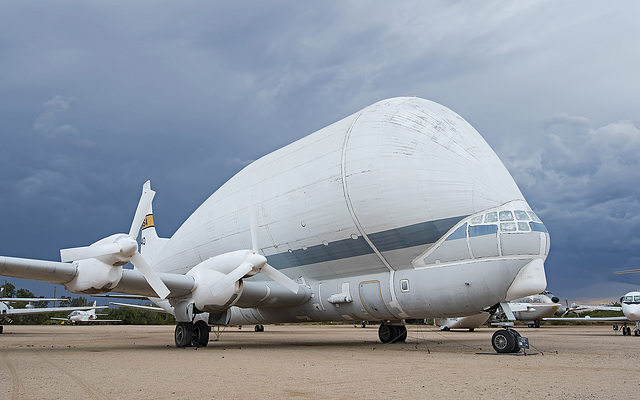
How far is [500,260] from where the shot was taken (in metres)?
13.6

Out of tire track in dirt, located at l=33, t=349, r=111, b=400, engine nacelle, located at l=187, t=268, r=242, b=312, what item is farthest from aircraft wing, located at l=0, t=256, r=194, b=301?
tire track in dirt, located at l=33, t=349, r=111, b=400

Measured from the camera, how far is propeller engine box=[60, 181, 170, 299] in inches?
541

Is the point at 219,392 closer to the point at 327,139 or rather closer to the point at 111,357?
the point at 111,357

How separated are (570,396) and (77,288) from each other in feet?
42.1

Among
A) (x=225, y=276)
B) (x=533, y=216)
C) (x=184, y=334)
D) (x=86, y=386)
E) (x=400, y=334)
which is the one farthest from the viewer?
(x=400, y=334)

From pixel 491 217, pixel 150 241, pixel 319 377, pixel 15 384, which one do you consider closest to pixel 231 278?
pixel 319 377

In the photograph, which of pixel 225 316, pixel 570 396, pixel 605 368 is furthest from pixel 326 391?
pixel 225 316

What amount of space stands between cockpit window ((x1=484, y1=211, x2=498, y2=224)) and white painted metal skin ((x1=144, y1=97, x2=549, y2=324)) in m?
0.22

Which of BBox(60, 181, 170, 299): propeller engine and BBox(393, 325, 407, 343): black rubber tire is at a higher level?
BBox(60, 181, 170, 299): propeller engine

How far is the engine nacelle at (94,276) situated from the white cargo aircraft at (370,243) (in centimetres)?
3

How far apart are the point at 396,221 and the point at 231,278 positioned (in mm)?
5377

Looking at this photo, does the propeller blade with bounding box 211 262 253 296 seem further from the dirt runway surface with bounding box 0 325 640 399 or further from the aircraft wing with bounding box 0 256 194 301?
the dirt runway surface with bounding box 0 325 640 399

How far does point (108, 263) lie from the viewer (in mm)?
13969

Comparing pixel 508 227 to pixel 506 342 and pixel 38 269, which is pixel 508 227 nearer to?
pixel 506 342
